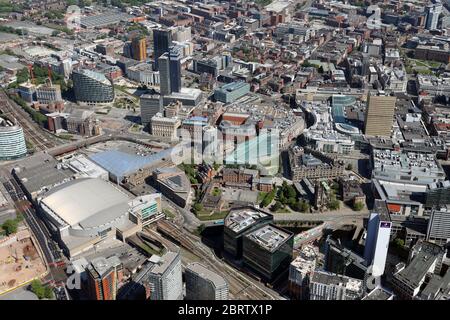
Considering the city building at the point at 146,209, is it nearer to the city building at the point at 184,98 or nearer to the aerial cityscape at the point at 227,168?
the aerial cityscape at the point at 227,168

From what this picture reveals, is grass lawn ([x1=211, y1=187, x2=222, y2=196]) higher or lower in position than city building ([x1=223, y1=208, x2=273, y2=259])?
lower

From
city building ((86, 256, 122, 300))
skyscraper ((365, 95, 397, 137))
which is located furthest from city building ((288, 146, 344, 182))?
city building ((86, 256, 122, 300))

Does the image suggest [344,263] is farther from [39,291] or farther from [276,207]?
[39,291]

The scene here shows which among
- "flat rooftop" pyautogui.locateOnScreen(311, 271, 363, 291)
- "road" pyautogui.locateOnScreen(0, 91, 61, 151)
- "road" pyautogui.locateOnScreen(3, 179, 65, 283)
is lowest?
"road" pyautogui.locateOnScreen(3, 179, 65, 283)

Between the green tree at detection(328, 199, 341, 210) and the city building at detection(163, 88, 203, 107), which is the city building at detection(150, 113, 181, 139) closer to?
the city building at detection(163, 88, 203, 107)

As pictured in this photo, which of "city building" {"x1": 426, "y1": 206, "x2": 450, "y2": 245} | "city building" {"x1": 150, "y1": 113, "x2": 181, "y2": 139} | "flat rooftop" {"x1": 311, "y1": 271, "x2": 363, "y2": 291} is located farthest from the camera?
"city building" {"x1": 150, "y1": 113, "x2": 181, "y2": 139}

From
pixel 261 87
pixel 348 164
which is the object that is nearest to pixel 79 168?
pixel 348 164
